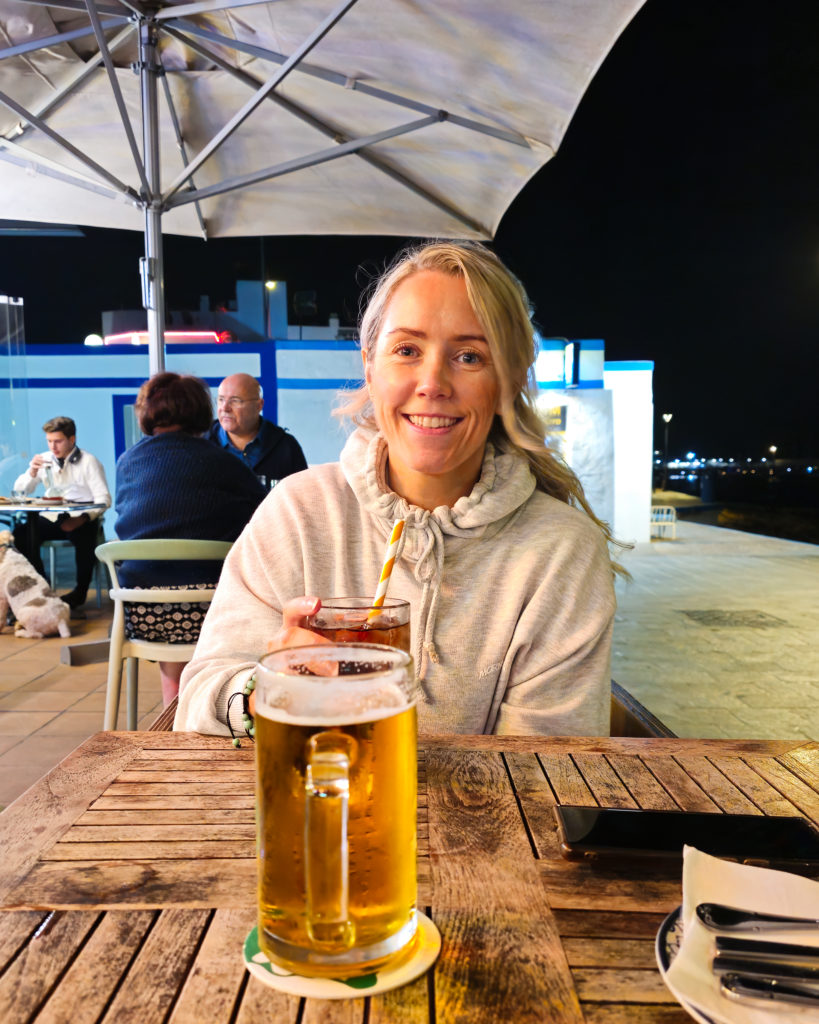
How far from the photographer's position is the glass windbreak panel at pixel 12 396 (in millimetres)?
7695

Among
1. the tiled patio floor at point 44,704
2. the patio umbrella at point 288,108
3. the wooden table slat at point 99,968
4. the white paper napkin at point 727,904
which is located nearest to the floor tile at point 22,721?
the tiled patio floor at point 44,704

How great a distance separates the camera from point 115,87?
3301 millimetres

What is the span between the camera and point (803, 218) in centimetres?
3400

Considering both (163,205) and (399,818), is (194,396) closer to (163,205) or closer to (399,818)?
(163,205)

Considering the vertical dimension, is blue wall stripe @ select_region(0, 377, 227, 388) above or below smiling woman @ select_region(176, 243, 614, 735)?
above

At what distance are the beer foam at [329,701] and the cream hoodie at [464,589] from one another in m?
0.82

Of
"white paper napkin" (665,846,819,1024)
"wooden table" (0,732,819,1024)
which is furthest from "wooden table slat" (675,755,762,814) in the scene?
"white paper napkin" (665,846,819,1024)

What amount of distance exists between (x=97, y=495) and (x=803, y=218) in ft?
119

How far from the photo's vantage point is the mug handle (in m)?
0.54

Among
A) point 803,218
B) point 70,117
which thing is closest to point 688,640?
point 70,117

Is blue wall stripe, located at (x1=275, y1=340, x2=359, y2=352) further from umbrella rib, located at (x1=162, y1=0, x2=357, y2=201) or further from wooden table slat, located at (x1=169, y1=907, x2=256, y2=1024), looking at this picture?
wooden table slat, located at (x1=169, y1=907, x2=256, y2=1024)

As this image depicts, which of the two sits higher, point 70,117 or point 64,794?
point 70,117

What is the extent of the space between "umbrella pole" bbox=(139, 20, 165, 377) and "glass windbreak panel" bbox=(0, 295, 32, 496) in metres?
4.49

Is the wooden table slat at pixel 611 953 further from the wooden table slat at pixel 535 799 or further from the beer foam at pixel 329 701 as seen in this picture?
the beer foam at pixel 329 701
